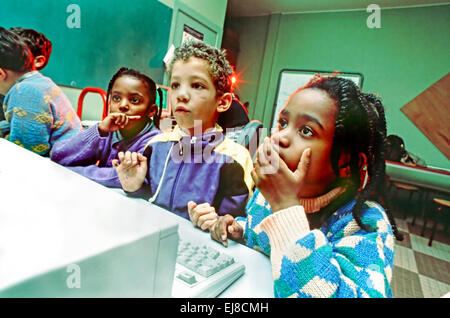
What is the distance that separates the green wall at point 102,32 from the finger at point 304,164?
493mm

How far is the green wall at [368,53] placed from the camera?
17.6 inches

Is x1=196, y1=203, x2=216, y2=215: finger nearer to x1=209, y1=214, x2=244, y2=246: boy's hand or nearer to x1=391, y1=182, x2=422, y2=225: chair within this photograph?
x1=209, y1=214, x2=244, y2=246: boy's hand

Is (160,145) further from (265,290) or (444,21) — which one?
(444,21)

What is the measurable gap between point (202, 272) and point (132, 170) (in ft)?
1.39

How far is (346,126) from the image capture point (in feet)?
1.32

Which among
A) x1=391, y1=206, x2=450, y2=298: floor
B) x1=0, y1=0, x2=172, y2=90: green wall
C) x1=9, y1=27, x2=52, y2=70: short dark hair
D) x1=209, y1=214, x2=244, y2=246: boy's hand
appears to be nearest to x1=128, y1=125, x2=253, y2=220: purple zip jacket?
x1=209, y1=214, x2=244, y2=246: boy's hand

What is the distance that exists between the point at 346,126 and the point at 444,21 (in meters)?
0.25

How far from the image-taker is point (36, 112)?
81 centimetres

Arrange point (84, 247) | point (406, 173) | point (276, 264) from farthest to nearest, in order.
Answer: point (406, 173), point (276, 264), point (84, 247)

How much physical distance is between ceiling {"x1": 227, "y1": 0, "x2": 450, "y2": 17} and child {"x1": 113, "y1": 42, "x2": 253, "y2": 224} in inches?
6.2

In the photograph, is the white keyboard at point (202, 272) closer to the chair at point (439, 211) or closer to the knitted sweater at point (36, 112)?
the chair at point (439, 211)

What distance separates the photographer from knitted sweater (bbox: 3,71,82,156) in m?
0.79

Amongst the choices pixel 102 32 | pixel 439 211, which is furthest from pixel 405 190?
pixel 102 32

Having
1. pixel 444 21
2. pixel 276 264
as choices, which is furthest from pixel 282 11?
pixel 276 264
